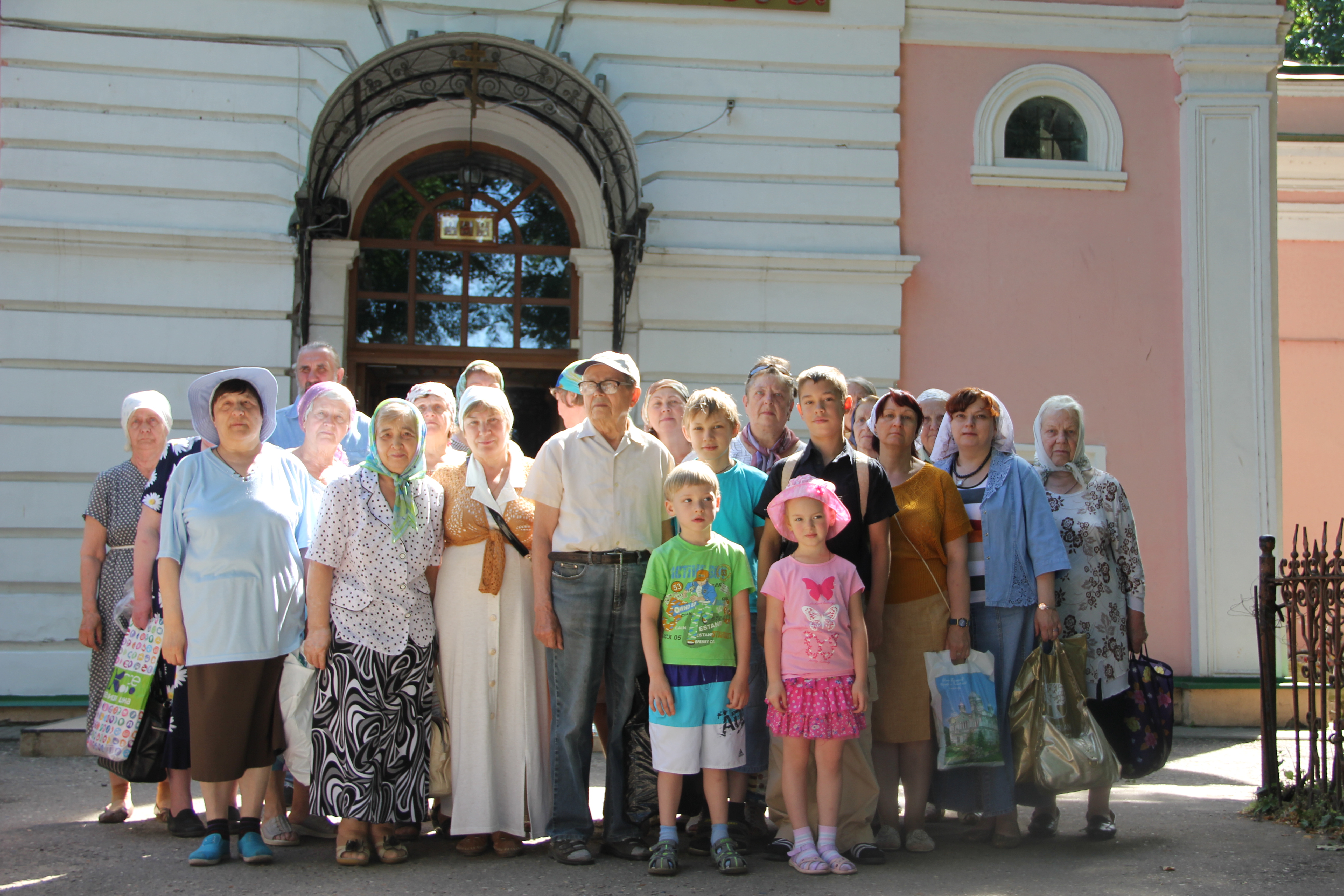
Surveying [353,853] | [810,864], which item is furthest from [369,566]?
[810,864]

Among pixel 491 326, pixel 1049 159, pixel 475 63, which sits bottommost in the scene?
pixel 491 326

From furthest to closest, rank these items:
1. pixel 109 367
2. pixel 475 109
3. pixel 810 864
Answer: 1. pixel 475 109
2. pixel 109 367
3. pixel 810 864

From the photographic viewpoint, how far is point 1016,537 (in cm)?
442

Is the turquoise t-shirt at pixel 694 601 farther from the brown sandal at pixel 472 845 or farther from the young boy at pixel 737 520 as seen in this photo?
the brown sandal at pixel 472 845

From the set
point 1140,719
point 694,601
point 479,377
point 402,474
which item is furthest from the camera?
point 479,377

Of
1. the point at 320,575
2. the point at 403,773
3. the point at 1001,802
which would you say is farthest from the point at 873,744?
the point at 320,575

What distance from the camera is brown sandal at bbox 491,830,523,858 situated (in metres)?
4.17

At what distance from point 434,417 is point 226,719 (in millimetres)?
1532

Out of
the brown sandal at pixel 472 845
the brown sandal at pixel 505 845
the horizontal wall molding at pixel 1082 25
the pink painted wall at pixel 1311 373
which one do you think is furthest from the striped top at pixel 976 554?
the pink painted wall at pixel 1311 373

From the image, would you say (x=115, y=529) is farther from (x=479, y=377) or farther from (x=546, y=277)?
(x=546, y=277)

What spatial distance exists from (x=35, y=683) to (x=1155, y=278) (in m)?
8.54

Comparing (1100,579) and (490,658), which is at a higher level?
(1100,579)

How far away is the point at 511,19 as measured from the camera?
8164mm

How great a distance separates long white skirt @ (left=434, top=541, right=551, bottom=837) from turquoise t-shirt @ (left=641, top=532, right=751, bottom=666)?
1.85ft
